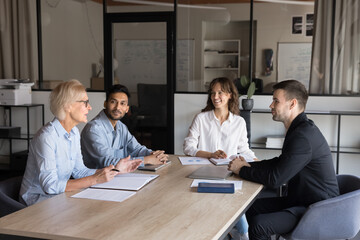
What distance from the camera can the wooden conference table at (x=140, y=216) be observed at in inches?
71.7

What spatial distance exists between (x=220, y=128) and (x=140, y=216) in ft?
6.21

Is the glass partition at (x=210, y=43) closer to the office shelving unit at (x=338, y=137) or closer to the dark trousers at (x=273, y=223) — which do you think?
the office shelving unit at (x=338, y=137)

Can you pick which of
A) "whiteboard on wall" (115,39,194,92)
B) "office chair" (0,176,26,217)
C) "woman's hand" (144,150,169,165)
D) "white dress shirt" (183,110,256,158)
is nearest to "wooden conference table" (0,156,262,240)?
"office chair" (0,176,26,217)

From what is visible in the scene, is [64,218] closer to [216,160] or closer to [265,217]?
[265,217]

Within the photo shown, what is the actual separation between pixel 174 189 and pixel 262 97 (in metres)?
3.57

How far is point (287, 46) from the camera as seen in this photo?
19.1 feet

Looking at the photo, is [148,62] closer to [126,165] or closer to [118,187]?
[126,165]

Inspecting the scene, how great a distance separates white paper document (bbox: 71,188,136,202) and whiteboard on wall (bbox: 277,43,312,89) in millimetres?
3927

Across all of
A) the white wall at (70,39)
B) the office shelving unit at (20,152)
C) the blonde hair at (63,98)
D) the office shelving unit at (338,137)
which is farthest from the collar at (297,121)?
the office shelving unit at (20,152)

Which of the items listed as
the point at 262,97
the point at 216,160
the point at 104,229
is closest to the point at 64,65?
the point at 262,97

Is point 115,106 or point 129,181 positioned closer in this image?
point 129,181

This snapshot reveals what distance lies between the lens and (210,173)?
288 cm

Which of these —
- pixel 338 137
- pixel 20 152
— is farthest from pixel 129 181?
pixel 20 152

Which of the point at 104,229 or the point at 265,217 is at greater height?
the point at 104,229
